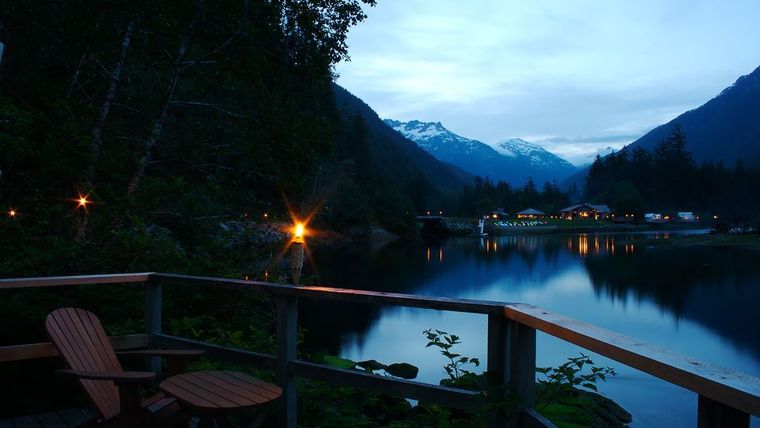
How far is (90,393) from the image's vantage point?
105 inches

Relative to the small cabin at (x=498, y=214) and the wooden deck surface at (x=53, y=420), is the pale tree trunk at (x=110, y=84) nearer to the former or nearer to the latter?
the wooden deck surface at (x=53, y=420)

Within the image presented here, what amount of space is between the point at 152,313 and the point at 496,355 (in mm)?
3034

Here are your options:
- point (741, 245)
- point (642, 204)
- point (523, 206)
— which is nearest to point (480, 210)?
point (523, 206)

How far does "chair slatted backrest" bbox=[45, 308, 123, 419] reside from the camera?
2736 millimetres

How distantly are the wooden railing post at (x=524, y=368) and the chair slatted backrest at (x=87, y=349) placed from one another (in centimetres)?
212

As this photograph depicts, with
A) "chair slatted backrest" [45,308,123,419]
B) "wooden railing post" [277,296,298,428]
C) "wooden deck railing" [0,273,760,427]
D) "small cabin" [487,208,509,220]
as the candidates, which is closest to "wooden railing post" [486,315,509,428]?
"wooden deck railing" [0,273,760,427]

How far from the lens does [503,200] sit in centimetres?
13138

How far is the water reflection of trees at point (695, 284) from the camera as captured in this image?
23.0 metres

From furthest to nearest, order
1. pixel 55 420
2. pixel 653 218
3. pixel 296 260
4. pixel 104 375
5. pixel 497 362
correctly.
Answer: pixel 653 218 < pixel 296 260 < pixel 55 420 < pixel 104 375 < pixel 497 362

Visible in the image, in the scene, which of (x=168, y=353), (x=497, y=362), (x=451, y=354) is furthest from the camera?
(x=451, y=354)

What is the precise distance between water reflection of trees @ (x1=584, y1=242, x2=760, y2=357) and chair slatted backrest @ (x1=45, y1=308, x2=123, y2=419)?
22448 mm

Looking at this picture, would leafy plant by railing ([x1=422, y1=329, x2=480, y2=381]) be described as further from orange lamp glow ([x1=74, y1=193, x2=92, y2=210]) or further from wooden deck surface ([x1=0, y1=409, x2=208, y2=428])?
orange lamp glow ([x1=74, y1=193, x2=92, y2=210])

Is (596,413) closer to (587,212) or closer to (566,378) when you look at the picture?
(566,378)

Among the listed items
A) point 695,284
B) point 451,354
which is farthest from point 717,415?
point 695,284
